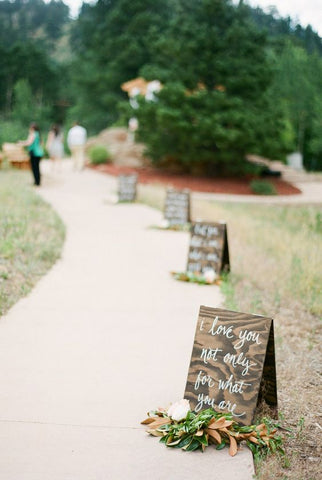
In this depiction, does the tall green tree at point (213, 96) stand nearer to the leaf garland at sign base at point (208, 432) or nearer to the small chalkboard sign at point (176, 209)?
the small chalkboard sign at point (176, 209)

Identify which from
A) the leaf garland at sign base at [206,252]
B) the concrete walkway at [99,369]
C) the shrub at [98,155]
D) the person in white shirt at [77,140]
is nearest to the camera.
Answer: the concrete walkway at [99,369]

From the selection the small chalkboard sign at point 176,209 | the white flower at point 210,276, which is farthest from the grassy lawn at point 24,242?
the small chalkboard sign at point 176,209

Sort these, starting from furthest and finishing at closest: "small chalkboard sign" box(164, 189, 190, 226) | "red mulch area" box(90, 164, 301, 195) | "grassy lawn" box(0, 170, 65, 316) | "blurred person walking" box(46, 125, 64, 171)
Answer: "red mulch area" box(90, 164, 301, 195) → "blurred person walking" box(46, 125, 64, 171) → "small chalkboard sign" box(164, 189, 190, 226) → "grassy lawn" box(0, 170, 65, 316)

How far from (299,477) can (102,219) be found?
8576 mm

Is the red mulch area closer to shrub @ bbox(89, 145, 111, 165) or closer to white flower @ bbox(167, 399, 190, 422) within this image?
shrub @ bbox(89, 145, 111, 165)

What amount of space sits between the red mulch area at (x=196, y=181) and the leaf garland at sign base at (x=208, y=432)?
16651mm

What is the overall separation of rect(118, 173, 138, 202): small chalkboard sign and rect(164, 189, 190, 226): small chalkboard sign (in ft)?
10.7

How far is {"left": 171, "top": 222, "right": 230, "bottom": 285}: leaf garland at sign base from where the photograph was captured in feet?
22.3

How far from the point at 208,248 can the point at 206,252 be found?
61 millimetres

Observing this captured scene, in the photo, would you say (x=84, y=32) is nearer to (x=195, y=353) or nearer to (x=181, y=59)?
(x=181, y=59)

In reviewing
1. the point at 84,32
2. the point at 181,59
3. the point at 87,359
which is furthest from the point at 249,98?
the point at 84,32

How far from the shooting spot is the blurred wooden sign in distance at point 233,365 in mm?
3238

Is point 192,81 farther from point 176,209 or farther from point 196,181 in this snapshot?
point 176,209

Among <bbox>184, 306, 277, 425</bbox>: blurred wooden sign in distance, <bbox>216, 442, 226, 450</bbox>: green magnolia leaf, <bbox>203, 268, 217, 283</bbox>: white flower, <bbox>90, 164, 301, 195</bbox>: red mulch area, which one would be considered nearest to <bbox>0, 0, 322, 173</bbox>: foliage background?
<bbox>90, 164, 301, 195</bbox>: red mulch area
